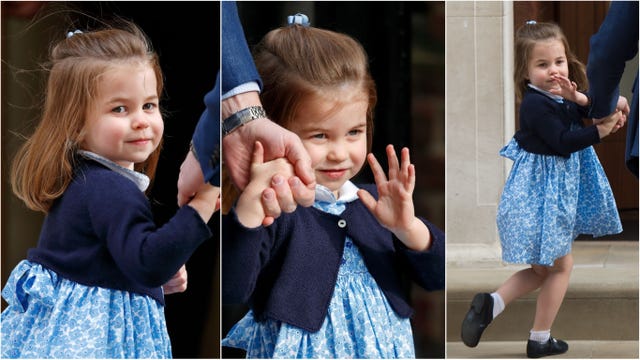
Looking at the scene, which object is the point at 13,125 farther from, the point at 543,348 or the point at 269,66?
the point at 543,348

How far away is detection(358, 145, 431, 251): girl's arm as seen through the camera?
10.7ft

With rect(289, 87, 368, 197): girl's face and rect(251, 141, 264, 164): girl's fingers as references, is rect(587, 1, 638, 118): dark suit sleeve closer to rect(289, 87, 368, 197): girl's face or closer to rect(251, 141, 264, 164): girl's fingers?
rect(289, 87, 368, 197): girl's face

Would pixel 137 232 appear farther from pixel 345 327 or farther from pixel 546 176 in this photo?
pixel 546 176

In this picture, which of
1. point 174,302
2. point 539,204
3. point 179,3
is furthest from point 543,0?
point 174,302

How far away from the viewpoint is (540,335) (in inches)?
144

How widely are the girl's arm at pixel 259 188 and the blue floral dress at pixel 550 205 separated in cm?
85

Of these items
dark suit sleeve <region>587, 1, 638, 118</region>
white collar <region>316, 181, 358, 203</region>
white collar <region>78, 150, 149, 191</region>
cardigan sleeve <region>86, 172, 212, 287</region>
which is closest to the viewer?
cardigan sleeve <region>86, 172, 212, 287</region>

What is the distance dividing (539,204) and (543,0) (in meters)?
0.70

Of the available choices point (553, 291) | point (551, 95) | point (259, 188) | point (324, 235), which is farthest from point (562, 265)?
point (259, 188)

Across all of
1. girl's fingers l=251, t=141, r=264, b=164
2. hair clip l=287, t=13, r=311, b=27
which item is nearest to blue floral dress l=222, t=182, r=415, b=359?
girl's fingers l=251, t=141, r=264, b=164

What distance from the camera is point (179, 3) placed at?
129 inches

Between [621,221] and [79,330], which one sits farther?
[621,221]

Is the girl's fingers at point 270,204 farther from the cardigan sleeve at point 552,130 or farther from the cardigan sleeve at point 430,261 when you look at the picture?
the cardigan sleeve at point 552,130

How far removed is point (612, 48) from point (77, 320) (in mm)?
1979
